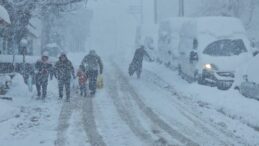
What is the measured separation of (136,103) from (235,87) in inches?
128

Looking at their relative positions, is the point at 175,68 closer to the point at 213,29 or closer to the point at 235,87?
the point at 213,29

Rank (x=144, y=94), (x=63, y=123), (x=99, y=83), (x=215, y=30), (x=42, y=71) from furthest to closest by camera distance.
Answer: (x=215, y=30)
(x=99, y=83)
(x=144, y=94)
(x=42, y=71)
(x=63, y=123)

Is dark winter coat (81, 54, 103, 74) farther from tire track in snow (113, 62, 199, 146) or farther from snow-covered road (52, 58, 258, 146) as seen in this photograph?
tire track in snow (113, 62, 199, 146)

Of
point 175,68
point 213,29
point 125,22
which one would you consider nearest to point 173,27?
point 175,68

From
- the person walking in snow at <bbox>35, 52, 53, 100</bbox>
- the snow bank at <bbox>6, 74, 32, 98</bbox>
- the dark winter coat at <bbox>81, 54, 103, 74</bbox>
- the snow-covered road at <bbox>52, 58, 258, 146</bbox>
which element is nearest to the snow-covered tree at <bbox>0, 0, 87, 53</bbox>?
the snow bank at <bbox>6, 74, 32, 98</bbox>

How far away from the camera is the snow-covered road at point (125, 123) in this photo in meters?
11.5

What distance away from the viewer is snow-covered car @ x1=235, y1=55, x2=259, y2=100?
49.4 ft

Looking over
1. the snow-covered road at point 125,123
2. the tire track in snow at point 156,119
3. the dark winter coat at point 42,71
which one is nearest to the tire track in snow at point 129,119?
the snow-covered road at point 125,123

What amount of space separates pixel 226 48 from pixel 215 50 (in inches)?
18.9

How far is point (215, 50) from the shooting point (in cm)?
2245

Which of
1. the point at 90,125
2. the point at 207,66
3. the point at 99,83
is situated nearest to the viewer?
the point at 90,125

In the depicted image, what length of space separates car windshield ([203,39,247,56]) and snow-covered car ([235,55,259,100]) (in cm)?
566

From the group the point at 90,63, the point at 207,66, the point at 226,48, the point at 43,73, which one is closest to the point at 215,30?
the point at 226,48

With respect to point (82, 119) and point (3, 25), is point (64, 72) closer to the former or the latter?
point (3, 25)
